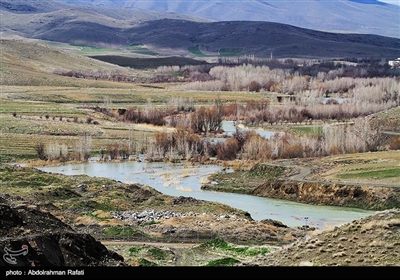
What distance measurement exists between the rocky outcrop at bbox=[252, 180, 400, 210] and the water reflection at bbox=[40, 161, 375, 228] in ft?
3.22

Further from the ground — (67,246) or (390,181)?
(67,246)

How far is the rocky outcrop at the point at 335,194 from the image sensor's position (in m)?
48.2

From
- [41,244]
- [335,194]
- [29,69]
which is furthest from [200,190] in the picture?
[29,69]

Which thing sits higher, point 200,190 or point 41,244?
point 41,244

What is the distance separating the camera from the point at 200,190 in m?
57.0

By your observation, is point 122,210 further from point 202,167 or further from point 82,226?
point 202,167

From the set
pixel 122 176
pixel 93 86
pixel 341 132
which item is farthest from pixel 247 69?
pixel 122 176

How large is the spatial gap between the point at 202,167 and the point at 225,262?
152 feet

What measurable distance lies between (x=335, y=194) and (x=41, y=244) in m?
33.7

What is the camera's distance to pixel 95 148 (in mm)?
79375

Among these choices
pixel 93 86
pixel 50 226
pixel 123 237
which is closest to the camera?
pixel 50 226

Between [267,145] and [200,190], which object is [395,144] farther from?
[200,190]

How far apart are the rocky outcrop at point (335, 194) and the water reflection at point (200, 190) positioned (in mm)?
982

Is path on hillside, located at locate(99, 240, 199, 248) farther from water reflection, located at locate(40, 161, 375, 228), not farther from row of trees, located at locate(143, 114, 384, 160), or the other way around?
row of trees, located at locate(143, 114, 384, 160)
